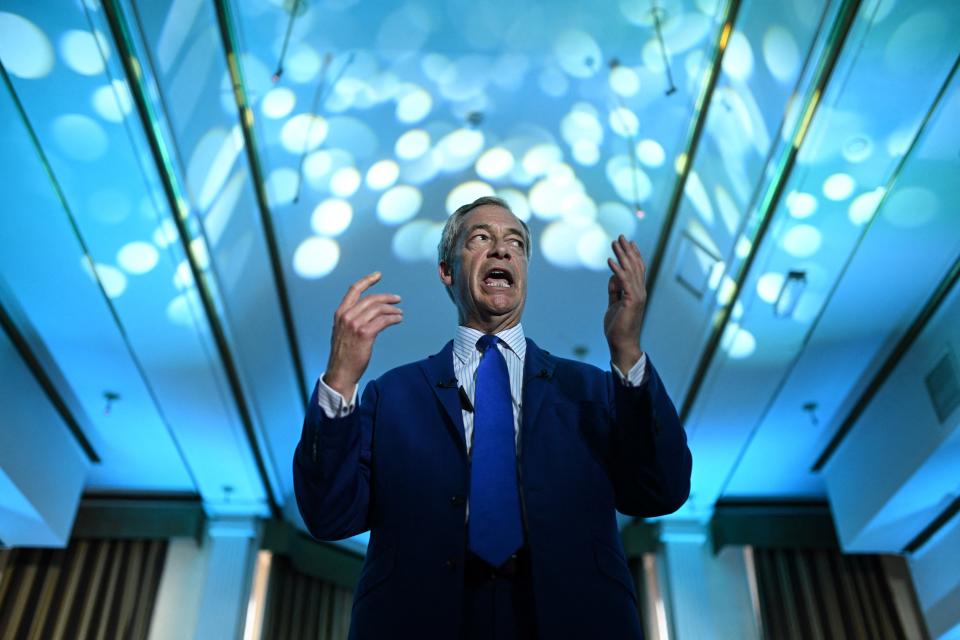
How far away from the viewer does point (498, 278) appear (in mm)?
1532

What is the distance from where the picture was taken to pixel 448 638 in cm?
110

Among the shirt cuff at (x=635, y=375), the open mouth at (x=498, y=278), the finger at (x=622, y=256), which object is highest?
the open mouth at (x=498, y=278)

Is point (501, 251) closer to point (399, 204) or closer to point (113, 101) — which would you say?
point (113, 101)

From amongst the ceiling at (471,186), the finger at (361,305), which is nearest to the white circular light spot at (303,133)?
the ceiling at (471,186)

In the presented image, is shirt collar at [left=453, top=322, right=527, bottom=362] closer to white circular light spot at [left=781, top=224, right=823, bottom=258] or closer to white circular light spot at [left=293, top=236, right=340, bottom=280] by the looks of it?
white circular light spot at [left=781, top=224, right=823, bottom=258]

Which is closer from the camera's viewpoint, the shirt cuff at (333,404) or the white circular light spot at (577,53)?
the shirt cuff at (333,404)

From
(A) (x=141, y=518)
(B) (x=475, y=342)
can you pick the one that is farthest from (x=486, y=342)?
A: (A) (x=141, y=518)

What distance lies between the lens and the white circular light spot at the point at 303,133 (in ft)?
14.5

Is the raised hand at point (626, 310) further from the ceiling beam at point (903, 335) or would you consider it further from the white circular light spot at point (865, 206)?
the white circular light spot at point (865, 206)

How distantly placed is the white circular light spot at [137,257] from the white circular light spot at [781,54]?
10.1 feet

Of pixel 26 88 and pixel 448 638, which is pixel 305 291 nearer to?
pixel 26 88

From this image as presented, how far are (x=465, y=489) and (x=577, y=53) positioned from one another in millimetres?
3426

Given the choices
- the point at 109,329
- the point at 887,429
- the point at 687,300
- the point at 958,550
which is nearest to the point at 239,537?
the point at 109,329

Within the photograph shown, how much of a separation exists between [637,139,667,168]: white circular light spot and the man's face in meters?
3.14
